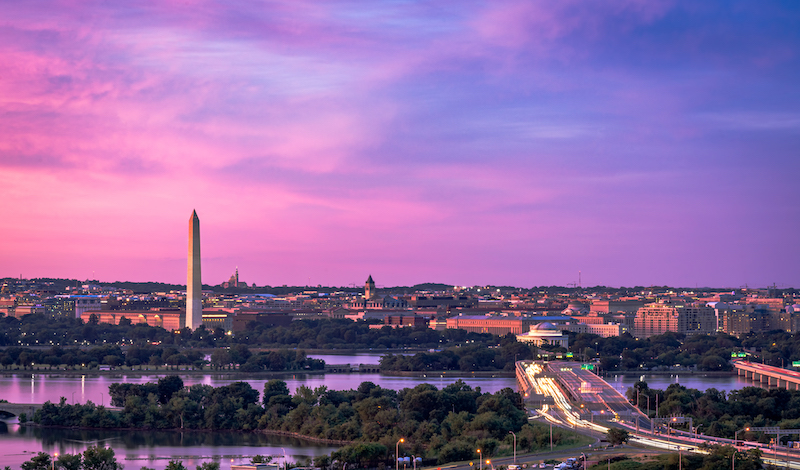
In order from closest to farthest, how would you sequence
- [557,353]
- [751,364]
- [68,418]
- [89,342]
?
[68,418]
[751,364]
[557,353]
[89,342]

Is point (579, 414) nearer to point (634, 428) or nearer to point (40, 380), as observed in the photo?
point (634, 428)

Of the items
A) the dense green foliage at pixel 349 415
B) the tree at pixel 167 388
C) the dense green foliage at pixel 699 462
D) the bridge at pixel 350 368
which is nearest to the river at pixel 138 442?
the dense green foliage at pixel 349 415

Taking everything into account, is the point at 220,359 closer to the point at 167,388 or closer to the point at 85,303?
the point at 167,388

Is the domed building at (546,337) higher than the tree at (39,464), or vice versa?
the domed building at (546,337)

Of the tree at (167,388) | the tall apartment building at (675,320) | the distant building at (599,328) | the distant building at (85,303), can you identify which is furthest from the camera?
the distant building at (85,303)

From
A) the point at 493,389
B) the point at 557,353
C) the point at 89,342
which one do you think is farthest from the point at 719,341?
the point at 89,342

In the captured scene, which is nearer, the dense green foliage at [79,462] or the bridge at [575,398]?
the dense green foliage at [79,462]

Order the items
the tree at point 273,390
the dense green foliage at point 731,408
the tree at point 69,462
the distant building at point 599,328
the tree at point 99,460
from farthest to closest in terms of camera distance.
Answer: the distant building at point 599,328 → the tree at point 273,390 → the dense green foliage at point 731,408 → the tree at point 99,460 → the tree at point 69,462

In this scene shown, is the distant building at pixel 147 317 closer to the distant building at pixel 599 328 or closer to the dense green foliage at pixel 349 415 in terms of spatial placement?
the distant building at pixel 599 328
